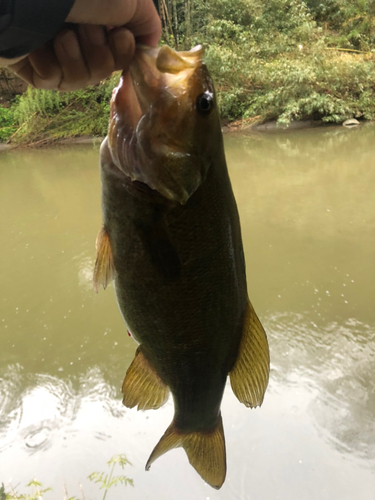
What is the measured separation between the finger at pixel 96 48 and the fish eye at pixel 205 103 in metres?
0.21

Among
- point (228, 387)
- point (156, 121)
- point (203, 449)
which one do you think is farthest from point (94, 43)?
point (228, 387)

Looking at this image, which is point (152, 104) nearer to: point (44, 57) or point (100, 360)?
point (44, 57)

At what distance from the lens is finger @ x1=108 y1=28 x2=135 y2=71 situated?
0.78m

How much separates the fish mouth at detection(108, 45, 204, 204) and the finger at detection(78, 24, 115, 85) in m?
0.06

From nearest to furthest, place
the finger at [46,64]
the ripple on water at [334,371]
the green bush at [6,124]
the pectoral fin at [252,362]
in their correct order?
the finger at [46,64] < the pectoral fin at [252,362] < the ripple on water at [334,371] < the green bush at [6,124]

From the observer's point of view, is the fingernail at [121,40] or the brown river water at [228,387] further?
the brown river water at [228,387]

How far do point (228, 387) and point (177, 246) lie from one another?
1750 mm

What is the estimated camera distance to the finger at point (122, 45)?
0.78m

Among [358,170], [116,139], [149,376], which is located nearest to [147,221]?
[116,139]

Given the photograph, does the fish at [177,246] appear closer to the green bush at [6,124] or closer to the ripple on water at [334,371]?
the ripple on water at [334,371]

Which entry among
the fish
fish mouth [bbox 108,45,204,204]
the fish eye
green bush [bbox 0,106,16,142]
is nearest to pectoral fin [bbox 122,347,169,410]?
the fish

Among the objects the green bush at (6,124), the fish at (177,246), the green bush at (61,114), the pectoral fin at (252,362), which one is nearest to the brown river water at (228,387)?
the fish at (177,246)

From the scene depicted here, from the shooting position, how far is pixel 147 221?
34.0 inches

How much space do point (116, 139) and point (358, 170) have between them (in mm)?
6085
